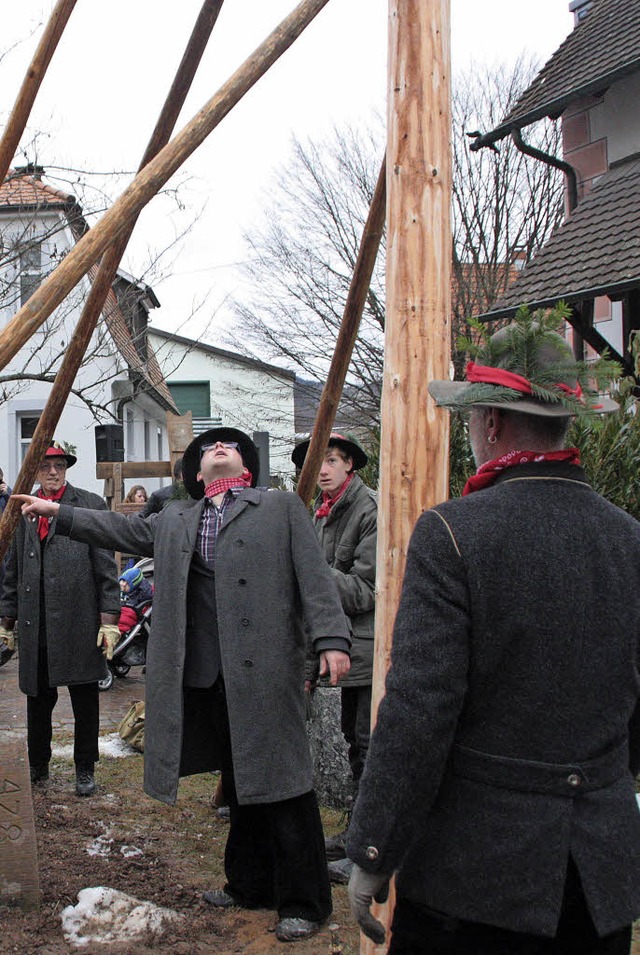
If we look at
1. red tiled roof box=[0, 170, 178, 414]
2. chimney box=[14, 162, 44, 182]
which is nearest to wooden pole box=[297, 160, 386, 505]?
red tiled roof box=[0, 170, 178, 414]

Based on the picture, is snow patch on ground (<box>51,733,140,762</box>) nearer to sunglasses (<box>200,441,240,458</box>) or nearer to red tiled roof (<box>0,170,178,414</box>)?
sunglasses (<box>200,441,240,458</box>)

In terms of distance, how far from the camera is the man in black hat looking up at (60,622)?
5.54 meters

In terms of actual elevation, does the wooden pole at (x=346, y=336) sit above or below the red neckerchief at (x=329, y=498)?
above

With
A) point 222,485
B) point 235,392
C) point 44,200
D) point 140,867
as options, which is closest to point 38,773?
point 140,867

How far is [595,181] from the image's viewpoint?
1087 centimetres

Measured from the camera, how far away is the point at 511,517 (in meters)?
1.97

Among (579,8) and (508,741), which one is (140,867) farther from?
(579,8)

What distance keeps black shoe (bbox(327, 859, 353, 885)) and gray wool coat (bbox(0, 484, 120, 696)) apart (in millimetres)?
1941

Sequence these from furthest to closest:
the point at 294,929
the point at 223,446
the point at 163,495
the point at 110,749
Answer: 1. the point at 163,495
2. the point at 110,749
3. the point at 223,446
4. the point at 294,929

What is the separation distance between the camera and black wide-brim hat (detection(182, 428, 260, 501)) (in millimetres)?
4145

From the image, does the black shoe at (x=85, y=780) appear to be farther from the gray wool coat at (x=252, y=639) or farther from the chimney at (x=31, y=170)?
the chimney at (x=31, y=170)

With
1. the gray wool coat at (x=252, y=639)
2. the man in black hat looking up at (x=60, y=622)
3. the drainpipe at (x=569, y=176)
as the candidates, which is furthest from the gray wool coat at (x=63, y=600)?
the drainpipe at (x=569, y=176)

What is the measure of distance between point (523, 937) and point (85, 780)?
414 centimetres

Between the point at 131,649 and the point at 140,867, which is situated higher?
the point at 140,867
